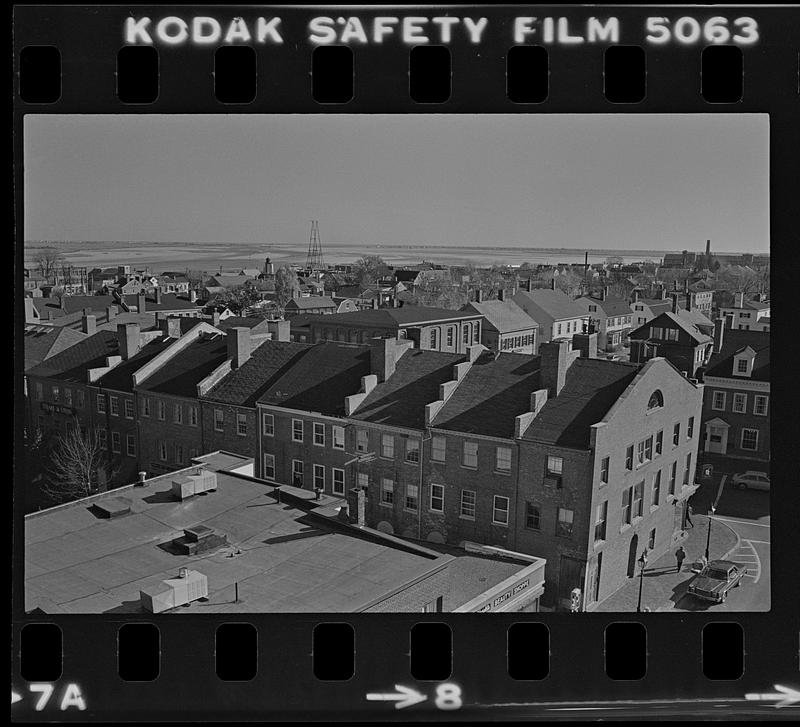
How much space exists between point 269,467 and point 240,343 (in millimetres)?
1514

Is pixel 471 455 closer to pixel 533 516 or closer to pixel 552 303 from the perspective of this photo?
pixel 533 516

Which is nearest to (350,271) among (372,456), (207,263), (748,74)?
(207,263)

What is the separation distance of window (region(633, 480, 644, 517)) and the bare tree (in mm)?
6087

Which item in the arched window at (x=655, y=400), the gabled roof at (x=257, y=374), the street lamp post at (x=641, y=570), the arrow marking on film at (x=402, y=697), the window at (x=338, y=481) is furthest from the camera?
the gabled roof at (x=257, y=374)

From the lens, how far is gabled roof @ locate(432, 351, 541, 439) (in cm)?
854

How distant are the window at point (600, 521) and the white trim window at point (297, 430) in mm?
3503

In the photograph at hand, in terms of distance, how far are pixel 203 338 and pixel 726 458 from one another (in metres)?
6.15

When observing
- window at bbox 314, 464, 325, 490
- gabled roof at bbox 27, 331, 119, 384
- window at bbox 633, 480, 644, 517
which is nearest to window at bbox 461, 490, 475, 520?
window at bbox 314, 464, 325, 490

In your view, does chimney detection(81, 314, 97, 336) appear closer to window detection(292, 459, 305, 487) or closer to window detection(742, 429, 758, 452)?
window detection(292, 459, 305, 487)

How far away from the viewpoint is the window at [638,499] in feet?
28.1

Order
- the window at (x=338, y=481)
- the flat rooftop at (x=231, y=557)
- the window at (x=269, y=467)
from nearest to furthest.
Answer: the flat rooftop at (x=231, y=557), the window at (x=338, y=481), the window at (x=269, y=467)

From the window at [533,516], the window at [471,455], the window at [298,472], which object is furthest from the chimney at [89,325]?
the window at [533,516]

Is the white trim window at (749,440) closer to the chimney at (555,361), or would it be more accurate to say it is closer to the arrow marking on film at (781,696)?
the chimney at (555,361)

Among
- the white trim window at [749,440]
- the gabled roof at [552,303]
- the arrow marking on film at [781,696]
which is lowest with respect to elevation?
the arrow marking on film at [781,696]
